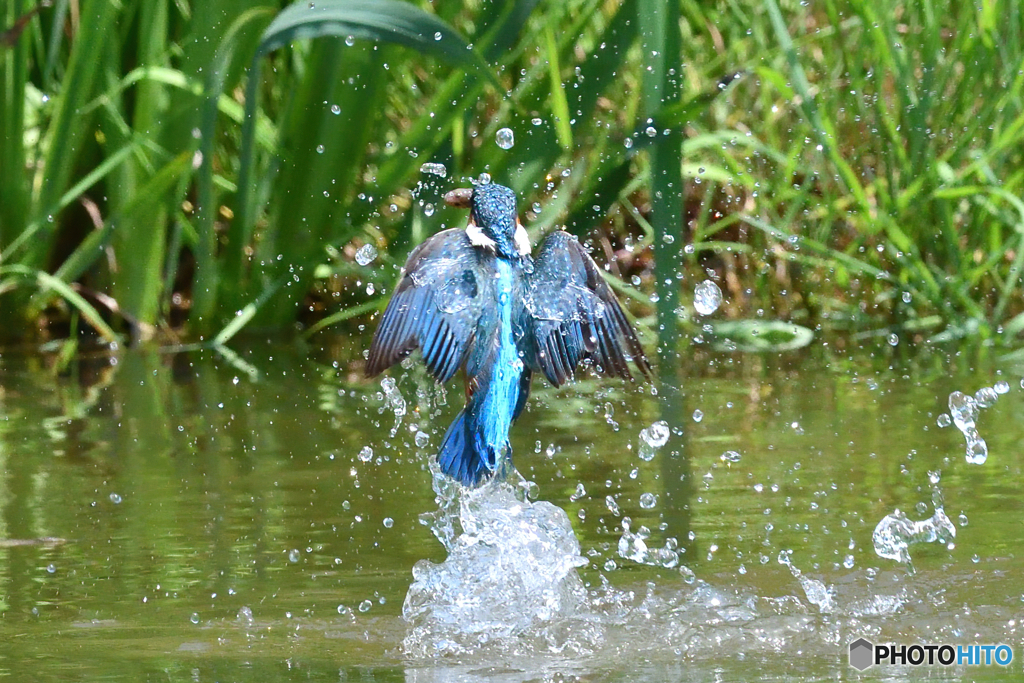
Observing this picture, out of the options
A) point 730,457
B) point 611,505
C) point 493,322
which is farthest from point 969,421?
point 493,322

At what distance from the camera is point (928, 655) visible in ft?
7.71

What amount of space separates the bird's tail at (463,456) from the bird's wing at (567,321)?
163 mm

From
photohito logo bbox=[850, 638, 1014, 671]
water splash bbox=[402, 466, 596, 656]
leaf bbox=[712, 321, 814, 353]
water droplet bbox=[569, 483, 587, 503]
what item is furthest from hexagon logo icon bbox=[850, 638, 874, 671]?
leaf bbox=[712, 321, 814, 353]

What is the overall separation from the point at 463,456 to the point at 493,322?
0.24 m

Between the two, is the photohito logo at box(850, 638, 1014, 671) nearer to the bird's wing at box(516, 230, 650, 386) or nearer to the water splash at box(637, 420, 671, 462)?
the bird's wing at box(516, 230, 650, 386)

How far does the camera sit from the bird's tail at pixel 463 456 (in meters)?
2.81

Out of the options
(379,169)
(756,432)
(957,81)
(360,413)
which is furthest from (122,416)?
(957,81)

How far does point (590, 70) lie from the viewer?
14.1 ft

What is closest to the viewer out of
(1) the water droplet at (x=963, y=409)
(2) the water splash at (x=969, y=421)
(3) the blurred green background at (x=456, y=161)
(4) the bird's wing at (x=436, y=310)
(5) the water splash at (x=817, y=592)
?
(5) the water splash at (x=817, y=592)

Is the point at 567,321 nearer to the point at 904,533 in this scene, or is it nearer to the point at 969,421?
the point at 904,533

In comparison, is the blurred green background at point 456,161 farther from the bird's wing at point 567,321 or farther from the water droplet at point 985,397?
the bird's wing at point 567,321

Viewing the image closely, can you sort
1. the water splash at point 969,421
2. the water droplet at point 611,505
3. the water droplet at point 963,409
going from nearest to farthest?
the water droplet at point 611,505 < the water splash at point 969,421 < the water droplet at point 963,409

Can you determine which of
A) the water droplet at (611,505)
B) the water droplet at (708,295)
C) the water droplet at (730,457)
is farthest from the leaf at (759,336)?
the water droplet at (611,505)

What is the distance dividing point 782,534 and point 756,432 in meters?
0.87
